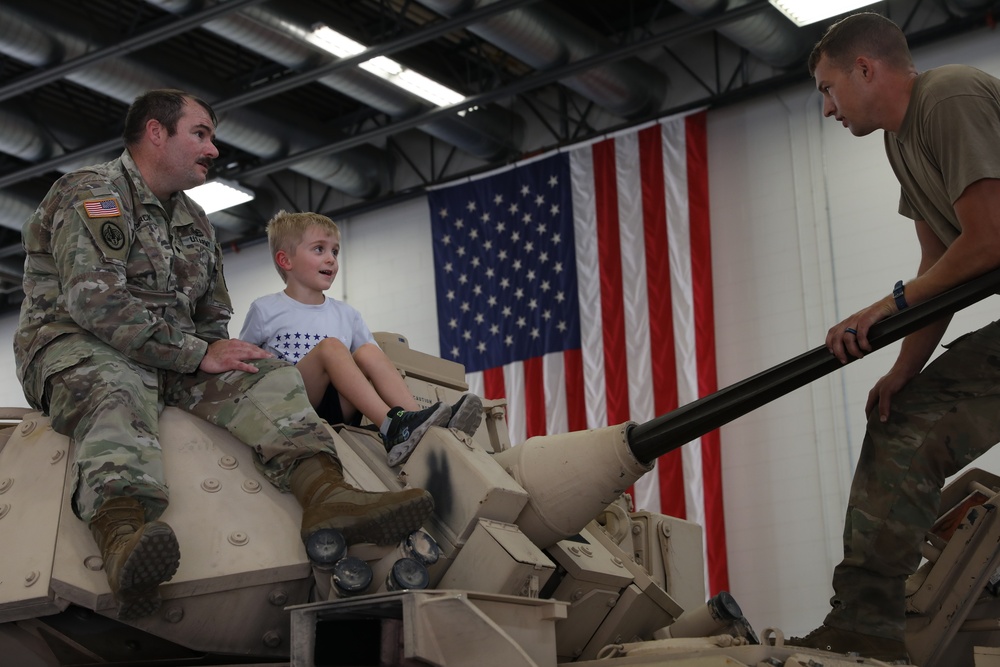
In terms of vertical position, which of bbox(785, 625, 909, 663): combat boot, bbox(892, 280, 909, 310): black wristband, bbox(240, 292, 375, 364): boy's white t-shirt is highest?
bbox(240, 292, 375, 364): boy's white t-shirt

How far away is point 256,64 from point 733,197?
6921mm

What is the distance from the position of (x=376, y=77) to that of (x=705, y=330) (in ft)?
18.3

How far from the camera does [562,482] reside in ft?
18.2

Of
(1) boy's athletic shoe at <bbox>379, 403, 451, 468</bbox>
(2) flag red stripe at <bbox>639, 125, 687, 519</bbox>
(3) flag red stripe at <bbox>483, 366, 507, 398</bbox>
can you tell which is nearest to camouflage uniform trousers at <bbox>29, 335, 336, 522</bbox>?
(1) boy's athletic shoe at <bbox>379, 403, 451, 468</bbox>

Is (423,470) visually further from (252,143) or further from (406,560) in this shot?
(252,143)

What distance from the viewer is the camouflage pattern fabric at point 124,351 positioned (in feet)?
17.1

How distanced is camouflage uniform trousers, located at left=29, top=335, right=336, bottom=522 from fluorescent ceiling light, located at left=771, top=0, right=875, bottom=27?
11.2 meters

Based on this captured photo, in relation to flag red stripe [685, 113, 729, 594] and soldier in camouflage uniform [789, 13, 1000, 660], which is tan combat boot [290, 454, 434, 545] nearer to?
soldier in camouflage uniform [789, 13, 1000, 660]

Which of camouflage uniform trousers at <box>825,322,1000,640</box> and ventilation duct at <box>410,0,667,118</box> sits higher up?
ventilation duct at <box>410,0,667,118</box>

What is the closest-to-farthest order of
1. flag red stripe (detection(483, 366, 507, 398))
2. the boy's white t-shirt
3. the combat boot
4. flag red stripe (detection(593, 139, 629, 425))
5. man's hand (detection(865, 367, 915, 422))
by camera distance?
the combat boot
man's hand (detection(865, 367, 915, 422))
the boy's white t-shirt
flag red stripe (detection(593, 139, 629, 425))
flag red stripe (detection(483, 366, 507, 398))

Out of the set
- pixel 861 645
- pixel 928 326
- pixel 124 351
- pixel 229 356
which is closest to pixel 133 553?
pixel 124 351

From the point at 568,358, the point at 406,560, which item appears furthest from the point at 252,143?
the point at 406,560

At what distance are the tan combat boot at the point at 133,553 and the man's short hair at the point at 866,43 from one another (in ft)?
10.4

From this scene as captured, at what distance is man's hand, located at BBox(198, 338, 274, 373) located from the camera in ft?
18.7
